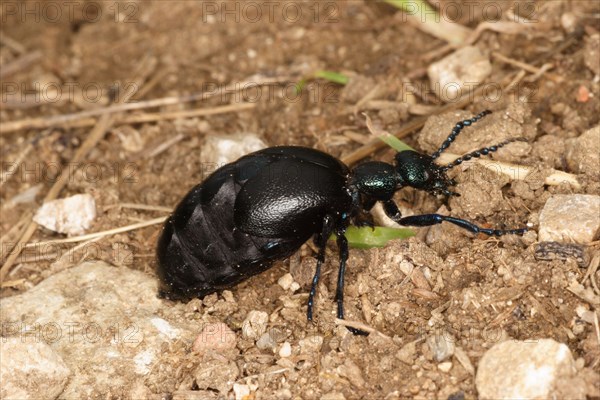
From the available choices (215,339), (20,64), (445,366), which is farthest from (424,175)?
(20,64)

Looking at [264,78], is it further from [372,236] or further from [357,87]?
[372,236]

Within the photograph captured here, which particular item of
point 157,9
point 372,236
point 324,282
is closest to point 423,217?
point 372,236

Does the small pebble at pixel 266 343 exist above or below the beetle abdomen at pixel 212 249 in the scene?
below

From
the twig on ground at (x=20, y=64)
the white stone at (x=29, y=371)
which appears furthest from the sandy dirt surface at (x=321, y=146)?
the white stone at (x=29, y=371)

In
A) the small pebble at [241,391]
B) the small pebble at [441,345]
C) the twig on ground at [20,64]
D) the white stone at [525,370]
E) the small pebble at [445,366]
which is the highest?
the twig on ground at [20,64]

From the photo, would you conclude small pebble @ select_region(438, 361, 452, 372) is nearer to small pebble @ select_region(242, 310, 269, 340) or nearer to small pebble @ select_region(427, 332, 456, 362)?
small pebble @ select_region(427, 332, 456, 362)

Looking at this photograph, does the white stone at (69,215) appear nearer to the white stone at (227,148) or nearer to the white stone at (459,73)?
→ the white stone at (227,148)

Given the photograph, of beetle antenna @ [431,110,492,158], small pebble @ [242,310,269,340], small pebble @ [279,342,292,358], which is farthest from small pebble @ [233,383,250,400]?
beetle antenna @ [431,110,492,158]
